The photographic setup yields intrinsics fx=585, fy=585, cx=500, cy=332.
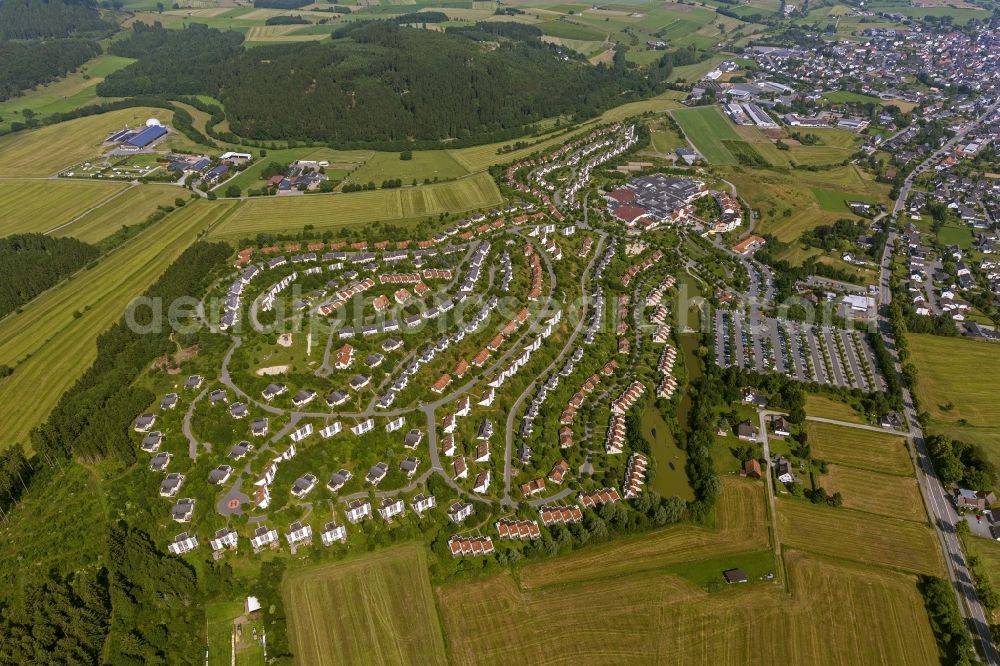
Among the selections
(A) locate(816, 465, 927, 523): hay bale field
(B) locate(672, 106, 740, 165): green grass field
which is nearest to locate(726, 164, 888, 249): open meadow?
(B) locate(672, 106, 740, 165): green grass field

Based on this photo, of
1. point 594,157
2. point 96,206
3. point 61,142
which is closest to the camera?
point 96,206

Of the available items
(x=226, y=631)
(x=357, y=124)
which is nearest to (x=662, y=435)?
(x=226, y=631)

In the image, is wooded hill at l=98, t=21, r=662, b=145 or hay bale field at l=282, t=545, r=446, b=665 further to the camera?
wooded hill at l=98, t=21, r=662, b=145

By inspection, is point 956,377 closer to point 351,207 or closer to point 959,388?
point 959,388

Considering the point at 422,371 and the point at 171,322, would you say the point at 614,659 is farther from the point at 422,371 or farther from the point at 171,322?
the point at 171,322

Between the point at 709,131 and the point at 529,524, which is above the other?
the point at 709,131

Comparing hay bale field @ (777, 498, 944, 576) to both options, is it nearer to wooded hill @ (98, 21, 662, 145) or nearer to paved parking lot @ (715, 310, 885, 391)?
paved parking lot @ (715, 310, 885, 391)

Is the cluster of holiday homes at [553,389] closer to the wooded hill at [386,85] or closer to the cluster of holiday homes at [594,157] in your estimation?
the cluster of holiday homes at [594,157]

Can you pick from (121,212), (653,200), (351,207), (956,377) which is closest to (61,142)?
(121,212)
